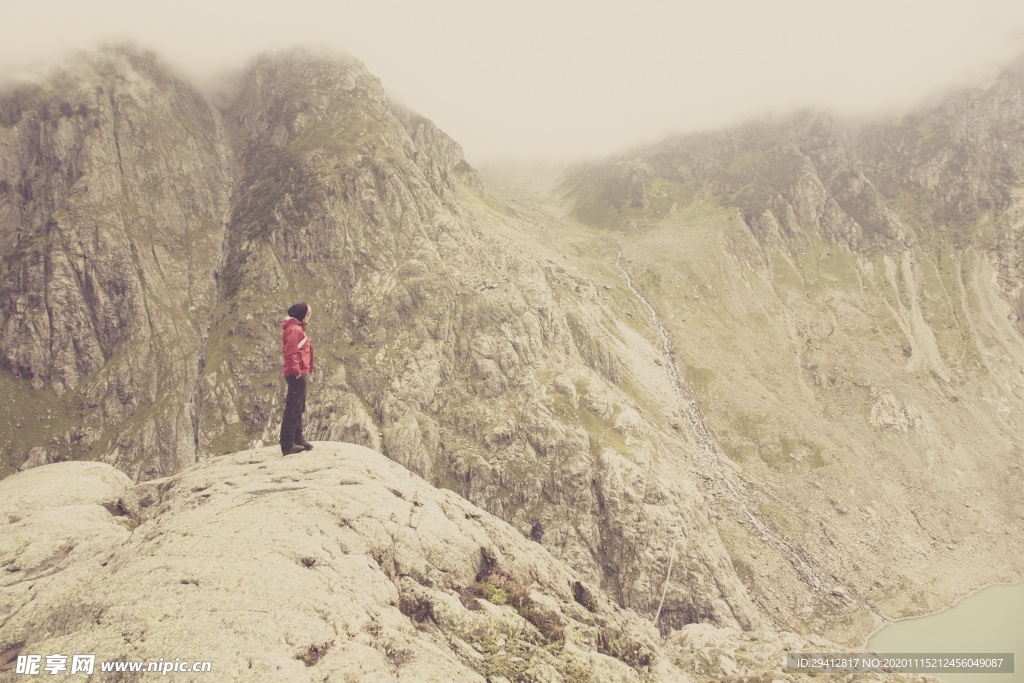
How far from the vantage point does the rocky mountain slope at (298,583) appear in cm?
1052

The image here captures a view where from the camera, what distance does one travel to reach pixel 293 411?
17938 mm

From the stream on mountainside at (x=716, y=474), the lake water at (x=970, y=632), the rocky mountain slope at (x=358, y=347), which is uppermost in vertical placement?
the rocky mountain slope at (x=358, y=347)

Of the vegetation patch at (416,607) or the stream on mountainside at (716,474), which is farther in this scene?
the stream on mountainside at (716,474)

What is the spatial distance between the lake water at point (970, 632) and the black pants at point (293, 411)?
76465mm

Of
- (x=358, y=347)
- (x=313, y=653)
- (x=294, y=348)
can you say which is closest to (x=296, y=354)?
(x=294, y=348)

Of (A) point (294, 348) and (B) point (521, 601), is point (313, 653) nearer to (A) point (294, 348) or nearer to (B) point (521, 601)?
(B) point (521, 601)

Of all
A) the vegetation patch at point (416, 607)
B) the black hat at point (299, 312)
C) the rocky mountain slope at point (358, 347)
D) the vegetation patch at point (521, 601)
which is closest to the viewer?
the vegetation patch at point (416, 607)

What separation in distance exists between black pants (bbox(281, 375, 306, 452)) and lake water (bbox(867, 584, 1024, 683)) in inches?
3010

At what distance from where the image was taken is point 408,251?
93.5 meters

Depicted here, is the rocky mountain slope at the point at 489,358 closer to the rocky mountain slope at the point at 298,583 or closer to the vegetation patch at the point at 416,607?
the rocky mountain slope at the point at 298,583

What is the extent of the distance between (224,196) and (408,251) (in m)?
47.1

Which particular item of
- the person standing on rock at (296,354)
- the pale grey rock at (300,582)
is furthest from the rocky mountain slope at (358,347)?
the person standing on rock at (296,354)

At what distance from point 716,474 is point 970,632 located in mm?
36161

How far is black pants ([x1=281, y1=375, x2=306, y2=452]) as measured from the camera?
1700 cm
